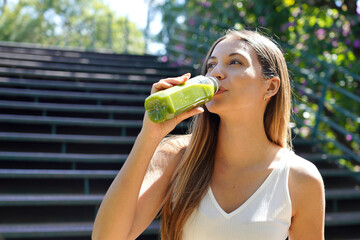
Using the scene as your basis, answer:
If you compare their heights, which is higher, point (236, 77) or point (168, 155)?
point (236, 77)

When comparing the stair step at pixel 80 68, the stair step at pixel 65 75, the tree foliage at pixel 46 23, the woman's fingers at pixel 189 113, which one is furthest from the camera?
the tree foliage at pixel 46 23

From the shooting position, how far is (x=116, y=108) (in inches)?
204

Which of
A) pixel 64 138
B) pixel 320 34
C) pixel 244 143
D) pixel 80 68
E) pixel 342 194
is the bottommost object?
pixel 342 194

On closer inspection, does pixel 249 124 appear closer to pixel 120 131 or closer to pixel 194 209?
pixel 194 209

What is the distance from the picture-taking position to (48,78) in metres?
5.89

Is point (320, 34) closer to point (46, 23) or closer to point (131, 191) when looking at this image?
point (131, 191)

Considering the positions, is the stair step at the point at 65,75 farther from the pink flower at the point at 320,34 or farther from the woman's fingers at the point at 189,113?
the woman's fingers at the point at 189,113

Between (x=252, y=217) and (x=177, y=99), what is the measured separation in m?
0.48

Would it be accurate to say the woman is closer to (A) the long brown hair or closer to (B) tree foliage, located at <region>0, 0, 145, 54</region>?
(A) the long brown hair

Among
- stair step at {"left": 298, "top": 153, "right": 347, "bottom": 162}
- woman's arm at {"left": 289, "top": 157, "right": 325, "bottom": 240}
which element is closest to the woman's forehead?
woman's arm at {"left": 289, "top": 157, "right": 325, "bottom": 240}

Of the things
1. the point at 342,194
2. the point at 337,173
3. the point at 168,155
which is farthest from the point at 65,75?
the point at 168,155

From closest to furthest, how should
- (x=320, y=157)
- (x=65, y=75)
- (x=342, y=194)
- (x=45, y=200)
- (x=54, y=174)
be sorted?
(x=45, y=200), (x=54, y=174), (x=342, y=194), (x=320, y=157), (x=65, y=75)

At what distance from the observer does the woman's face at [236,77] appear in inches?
62.7

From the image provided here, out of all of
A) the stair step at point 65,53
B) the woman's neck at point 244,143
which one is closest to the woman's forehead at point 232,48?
the woman's neck at point 244,143
